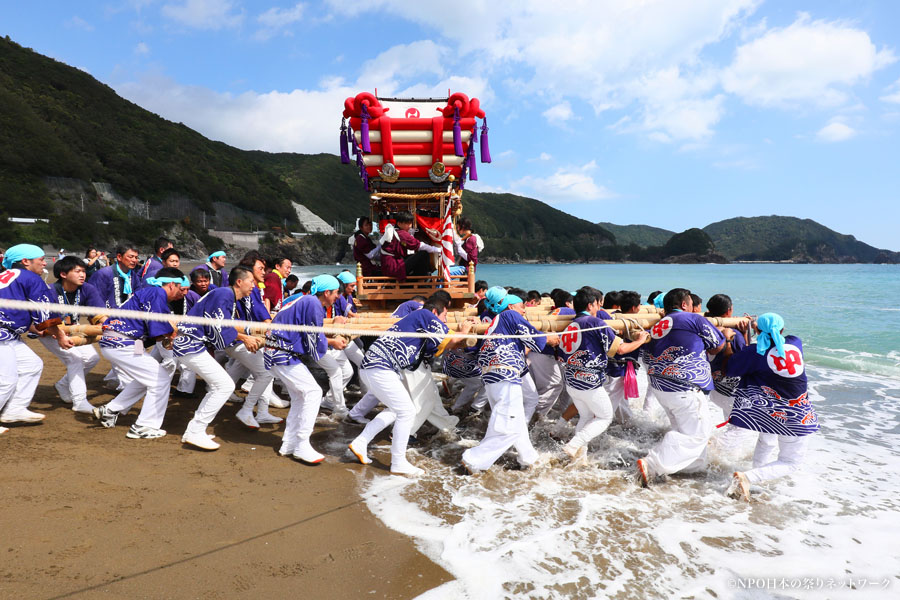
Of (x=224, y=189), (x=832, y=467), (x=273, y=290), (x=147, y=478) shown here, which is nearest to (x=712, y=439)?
(x=832, y=467)

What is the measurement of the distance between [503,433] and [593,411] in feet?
3.52

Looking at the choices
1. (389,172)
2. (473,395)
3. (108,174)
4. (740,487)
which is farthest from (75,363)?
(108,174)

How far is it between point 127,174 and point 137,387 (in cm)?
6879

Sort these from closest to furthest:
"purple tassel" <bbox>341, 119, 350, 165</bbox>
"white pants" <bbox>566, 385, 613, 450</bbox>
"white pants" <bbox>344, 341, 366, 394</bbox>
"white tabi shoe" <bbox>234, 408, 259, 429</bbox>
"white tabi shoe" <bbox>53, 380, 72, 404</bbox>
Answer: "white pants" <bbox>566, 385, 613, 450</bbox>
"white tabi shoe" <bbox>234, 408, 259, 429</bbox>
"white tabi shoe" <bbox>53, 380, 72, 404</bbox>
"white pants" <bbox>344, 341, 366, 394</bbox>
"purple tassel" <bbox>341, 119, 350, 165</bbox>

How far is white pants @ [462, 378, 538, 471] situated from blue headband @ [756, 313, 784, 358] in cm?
222

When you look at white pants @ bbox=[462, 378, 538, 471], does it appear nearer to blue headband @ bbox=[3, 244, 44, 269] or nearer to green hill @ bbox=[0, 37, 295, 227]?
blue headband @ bbox=[3, 244, 44, 269]

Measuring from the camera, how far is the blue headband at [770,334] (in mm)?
4059

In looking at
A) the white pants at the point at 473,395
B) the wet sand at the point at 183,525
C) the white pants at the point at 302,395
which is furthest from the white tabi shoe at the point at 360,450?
the white pants at the point at 473,395

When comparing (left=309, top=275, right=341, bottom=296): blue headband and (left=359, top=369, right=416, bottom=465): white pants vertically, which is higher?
(left=309, top=275, right=341, bottom=296): blue headband

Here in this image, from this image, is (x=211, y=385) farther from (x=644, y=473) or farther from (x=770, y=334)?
(x=770, y=334)

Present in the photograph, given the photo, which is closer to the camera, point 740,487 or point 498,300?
point 740,487

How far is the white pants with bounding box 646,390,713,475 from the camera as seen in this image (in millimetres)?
4348

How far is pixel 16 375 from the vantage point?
4625mm

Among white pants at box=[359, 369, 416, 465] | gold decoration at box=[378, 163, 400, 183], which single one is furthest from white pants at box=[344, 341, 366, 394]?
gold decoration at box=[378, 163, 400, 183]
